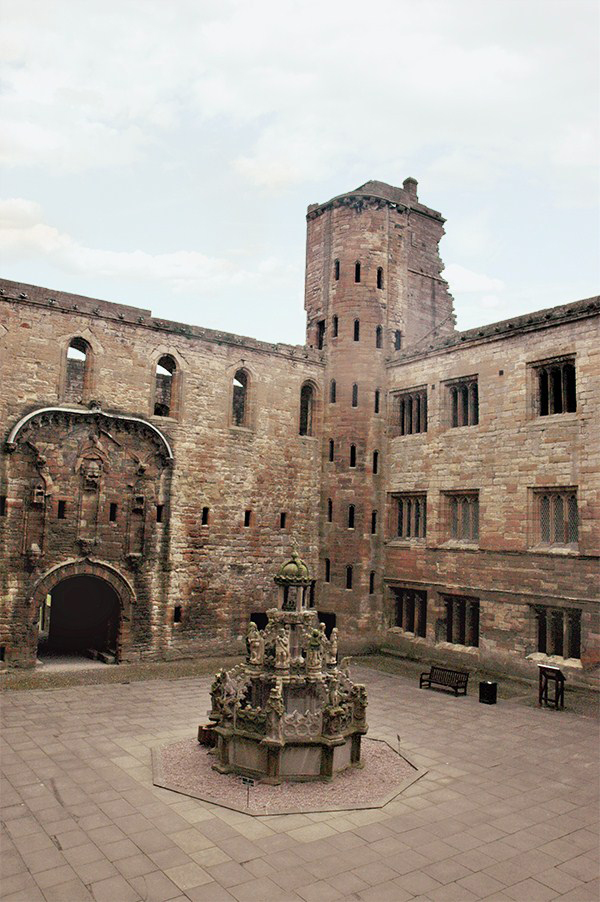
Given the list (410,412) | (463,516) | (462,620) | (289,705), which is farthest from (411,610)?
(289,705)

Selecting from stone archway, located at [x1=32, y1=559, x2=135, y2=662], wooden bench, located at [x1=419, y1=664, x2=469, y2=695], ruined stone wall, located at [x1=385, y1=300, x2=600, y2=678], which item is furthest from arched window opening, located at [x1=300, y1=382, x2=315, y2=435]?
wooden bench, located at [x1=419, y1=664, x2=469, y2=695]

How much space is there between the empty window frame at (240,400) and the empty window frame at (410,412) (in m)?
5.45

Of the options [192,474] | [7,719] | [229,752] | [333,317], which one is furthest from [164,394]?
[229,752]

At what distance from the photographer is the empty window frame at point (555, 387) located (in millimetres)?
19438

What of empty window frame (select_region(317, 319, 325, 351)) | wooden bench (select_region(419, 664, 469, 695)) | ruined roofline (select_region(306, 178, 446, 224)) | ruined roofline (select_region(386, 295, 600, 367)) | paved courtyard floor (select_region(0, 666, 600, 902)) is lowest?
paved courtyard floor (select_region(0, 666, 600, 902))

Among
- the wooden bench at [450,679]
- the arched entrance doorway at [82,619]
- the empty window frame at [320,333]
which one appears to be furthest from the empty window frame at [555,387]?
the arched entrance doorway at [82,619]

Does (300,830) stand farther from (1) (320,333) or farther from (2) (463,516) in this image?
(1) (320,333)

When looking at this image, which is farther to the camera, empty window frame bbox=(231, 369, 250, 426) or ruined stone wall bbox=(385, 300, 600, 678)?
empty window frame bbox=(231, 369, 250, 426)

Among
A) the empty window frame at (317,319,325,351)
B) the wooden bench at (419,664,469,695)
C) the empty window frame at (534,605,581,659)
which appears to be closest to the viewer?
the wooden bench at (419,664,469,695)

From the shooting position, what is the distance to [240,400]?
24.5 m

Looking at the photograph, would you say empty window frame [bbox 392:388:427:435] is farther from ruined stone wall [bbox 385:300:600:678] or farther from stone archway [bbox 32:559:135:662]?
stone archway [bbox 32:559:135:662]

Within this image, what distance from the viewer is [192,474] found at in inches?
879

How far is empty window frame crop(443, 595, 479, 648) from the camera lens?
21453mm

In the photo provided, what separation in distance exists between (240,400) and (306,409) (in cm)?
288
